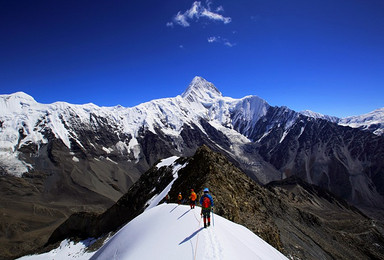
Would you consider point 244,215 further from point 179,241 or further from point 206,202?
point 179,241

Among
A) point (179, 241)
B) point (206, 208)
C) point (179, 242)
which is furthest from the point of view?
point (206, 208)

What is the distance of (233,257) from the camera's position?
447 inches

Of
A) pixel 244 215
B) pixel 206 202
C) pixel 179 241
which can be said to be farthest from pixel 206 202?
pixel 244 215

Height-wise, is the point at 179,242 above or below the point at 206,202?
below

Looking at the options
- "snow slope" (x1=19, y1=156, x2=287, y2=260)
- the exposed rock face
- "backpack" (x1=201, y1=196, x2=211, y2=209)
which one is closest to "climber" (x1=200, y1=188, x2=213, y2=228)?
"backpack" (x1=201, y1=196, x2=211, y2=209)

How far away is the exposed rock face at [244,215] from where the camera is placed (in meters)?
28.2

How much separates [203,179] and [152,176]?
3402 centimetres

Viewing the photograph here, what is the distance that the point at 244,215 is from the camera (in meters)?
27.8

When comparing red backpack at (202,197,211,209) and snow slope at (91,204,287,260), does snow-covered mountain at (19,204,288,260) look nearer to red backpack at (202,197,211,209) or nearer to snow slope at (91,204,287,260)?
snow slope at (91,204,287,260)

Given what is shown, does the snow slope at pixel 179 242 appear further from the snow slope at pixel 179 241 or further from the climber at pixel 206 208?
the climber at pixel 206 208

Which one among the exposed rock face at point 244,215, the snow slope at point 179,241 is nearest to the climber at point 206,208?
the snow slope at point 179,241

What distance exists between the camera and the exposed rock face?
2817cm

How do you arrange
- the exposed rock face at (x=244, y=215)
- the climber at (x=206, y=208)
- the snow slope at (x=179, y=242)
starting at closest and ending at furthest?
the snow slope at (x=179, y=242) → the climber at (x=206, y=208) → the exposed rock face at (x=244, y=215)

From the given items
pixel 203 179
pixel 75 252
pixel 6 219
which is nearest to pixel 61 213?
pixel 6 219
